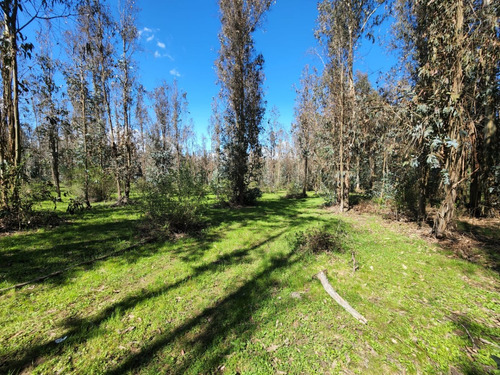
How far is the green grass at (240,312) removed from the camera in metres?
1.95

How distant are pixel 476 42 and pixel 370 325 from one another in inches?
247

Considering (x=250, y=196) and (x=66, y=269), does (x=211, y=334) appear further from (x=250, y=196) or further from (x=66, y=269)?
(x=250, y=196)

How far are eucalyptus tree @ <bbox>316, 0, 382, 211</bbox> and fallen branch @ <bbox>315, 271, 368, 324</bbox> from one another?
21.8 feet

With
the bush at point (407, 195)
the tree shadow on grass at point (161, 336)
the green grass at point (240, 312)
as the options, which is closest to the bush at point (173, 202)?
the green grass at point (240, 312)

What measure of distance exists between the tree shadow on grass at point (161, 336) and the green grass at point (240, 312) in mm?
13

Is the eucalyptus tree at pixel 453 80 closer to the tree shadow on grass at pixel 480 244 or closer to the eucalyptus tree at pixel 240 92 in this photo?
A: the tree shadow on grass at pixel 480 244

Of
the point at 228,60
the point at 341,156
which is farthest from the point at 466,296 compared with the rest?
the point at 228,60

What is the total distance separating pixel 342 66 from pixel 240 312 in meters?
10.5

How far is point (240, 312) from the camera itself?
268 cm

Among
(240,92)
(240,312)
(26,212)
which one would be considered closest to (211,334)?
(240,312)

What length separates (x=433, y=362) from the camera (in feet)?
6.29

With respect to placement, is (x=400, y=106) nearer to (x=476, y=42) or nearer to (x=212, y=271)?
(x=476, y=42)

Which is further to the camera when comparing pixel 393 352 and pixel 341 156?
pixel 341 156

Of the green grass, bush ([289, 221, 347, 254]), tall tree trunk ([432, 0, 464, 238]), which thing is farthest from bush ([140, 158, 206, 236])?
tall tree trunk ([432, 0, 464, 238])
